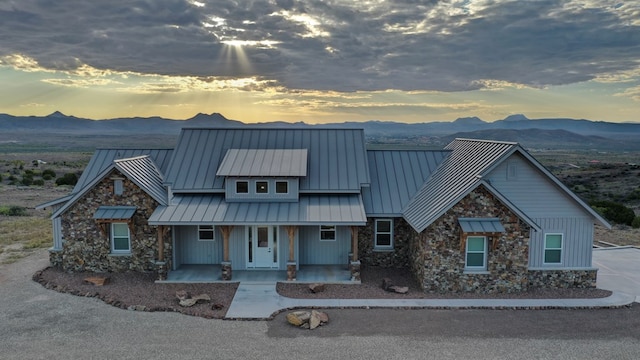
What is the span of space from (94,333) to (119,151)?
1122 cm

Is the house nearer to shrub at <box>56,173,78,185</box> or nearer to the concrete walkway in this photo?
the concrete walkway

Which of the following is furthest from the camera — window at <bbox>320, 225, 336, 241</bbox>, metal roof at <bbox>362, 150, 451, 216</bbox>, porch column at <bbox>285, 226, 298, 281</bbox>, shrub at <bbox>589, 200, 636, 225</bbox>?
shrub at <bbox>589, 200, 636, 225</bbox>

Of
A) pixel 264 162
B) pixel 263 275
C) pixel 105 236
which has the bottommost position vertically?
pixel 263 275

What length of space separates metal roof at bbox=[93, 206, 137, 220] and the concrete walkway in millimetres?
5640

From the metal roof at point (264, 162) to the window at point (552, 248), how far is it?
9913mm

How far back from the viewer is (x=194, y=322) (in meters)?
14.2

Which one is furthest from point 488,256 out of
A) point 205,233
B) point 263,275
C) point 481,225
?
point 205,233

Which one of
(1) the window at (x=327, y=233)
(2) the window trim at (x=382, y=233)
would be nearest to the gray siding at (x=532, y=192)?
(2) the window trim at (x=382, y=233)

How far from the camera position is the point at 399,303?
15.7 meters

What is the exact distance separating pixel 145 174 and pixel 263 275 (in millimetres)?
6747

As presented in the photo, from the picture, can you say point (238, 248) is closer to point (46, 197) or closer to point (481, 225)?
point (481, 225)

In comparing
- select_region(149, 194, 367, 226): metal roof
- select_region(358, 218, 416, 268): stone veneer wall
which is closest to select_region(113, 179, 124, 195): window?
select_region(149, 194, 367, 226): metal roof

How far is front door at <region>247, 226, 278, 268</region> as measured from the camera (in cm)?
1886

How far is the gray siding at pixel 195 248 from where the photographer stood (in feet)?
64.2
